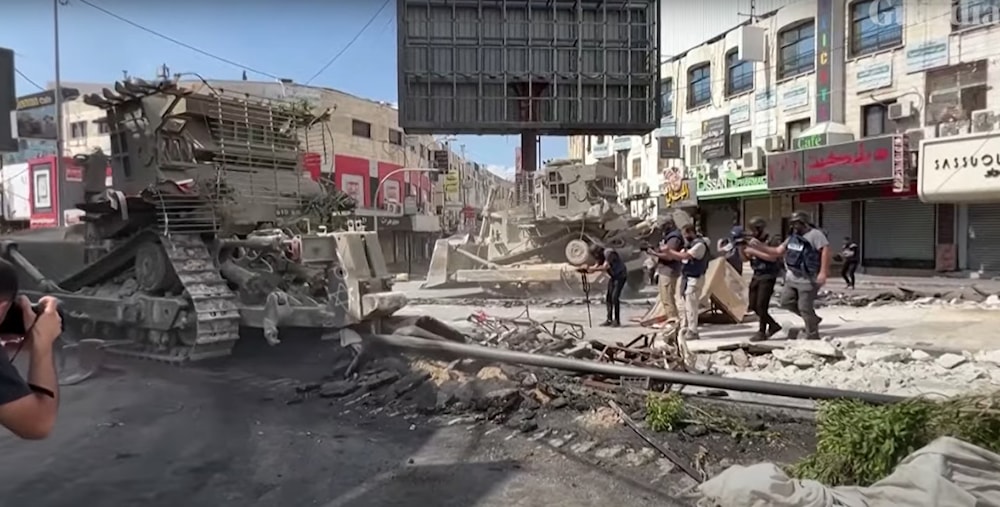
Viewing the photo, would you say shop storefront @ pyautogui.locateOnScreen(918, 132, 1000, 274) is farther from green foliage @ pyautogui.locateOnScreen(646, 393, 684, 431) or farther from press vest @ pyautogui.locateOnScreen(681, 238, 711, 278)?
green foliage @ pyautogui.locateOnScreen(646, 393, 684, 431)

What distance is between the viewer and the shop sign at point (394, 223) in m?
31.3

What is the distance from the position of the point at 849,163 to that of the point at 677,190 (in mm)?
8947

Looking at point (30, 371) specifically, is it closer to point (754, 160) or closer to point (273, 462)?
point (273, 462)

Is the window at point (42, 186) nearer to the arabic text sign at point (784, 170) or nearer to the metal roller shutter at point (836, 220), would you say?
the arabic text sign at point (784, 170)

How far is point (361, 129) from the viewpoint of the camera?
3206 cm

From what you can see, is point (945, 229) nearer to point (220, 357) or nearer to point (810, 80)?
point (810, 80)

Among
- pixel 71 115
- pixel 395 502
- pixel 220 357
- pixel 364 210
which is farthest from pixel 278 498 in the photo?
pixel 71 115

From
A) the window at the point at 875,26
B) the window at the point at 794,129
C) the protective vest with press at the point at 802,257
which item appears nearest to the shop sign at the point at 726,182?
the window at the point at 794,129

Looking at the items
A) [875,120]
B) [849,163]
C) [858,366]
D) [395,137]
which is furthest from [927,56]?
[395,137]

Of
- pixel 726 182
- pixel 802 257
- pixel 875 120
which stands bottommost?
pixel 802 257

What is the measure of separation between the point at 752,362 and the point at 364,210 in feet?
77.3

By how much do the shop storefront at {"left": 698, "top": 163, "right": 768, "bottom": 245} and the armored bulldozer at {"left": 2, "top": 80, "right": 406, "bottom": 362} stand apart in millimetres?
18586

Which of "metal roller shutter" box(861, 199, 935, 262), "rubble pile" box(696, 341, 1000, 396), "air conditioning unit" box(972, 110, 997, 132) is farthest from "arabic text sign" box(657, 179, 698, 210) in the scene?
"rubble pile" box(696, 341, 1000, 396)

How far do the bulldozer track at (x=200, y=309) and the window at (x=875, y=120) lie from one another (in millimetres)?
18793
